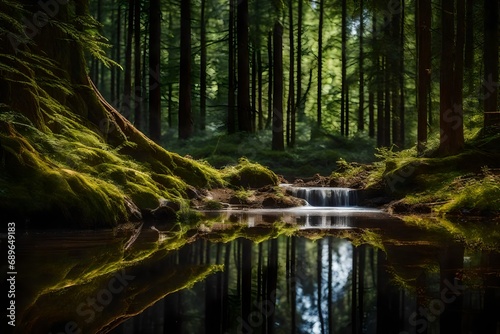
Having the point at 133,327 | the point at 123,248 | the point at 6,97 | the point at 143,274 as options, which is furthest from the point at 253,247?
the point at 6,97

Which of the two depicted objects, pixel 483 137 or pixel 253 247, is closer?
pixel 253 247

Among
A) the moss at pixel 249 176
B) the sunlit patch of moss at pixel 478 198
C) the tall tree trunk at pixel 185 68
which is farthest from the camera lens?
the tall tree trunk at pixel 185 68

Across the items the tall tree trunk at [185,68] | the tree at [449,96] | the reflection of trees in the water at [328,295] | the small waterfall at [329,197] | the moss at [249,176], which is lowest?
the reflection of trees in the water at [328,295]

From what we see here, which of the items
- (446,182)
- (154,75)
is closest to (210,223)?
(446,182)

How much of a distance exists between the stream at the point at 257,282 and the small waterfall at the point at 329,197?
25.2ft

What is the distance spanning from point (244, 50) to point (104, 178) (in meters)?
16.1

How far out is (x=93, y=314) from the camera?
11.1 ft

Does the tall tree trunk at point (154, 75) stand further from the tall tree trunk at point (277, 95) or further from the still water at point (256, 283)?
the still water at point (256, 283)

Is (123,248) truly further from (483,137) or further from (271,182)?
(483,137)

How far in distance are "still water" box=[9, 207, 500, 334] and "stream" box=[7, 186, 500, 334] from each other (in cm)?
1

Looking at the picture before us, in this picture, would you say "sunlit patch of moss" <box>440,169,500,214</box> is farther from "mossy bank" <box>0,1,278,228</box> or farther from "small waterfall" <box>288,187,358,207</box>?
"mossy bank" <box>0,1,278,228</box>

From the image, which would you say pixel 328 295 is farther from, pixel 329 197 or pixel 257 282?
pixel 329 197

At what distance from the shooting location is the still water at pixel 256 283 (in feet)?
10.9

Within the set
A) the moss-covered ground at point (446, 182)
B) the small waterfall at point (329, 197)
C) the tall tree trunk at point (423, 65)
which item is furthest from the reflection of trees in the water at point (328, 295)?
the tall tree trunk at point (423, 65)
